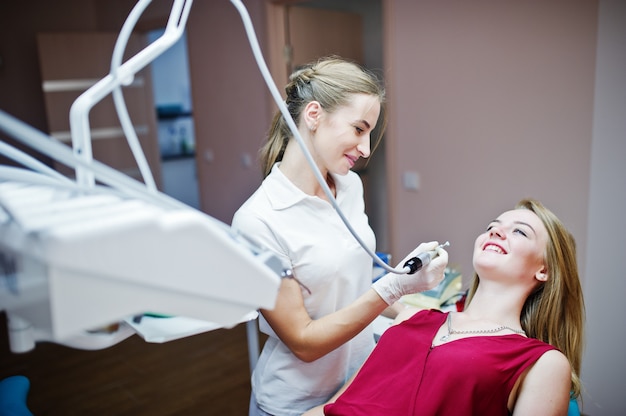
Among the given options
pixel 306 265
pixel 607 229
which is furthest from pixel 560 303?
pixel 607 229

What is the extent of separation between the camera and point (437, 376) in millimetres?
1222

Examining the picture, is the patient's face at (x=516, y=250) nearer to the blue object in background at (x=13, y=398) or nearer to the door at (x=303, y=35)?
the blue object in background at (x=13, y=398)

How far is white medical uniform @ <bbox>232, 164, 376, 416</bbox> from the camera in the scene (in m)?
1.19

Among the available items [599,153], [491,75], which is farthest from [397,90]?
[599,153]

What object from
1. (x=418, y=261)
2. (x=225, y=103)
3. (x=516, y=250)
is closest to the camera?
(x=418, y=261)

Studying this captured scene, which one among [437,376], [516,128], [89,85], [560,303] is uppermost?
[89,85]

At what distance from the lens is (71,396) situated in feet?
8.45

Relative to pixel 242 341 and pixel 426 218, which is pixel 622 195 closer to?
pixel 426 218

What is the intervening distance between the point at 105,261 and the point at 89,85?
4.68 metres

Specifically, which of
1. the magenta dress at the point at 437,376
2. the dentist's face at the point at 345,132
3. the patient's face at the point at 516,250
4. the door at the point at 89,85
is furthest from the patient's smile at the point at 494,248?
the door at the point at 89,85

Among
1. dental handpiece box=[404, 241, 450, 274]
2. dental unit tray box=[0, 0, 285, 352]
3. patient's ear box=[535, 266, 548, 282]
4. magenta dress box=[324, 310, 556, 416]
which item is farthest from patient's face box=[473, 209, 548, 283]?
dental unit tray box=[0, 0, 285, 352]

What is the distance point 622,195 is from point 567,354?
1.04m

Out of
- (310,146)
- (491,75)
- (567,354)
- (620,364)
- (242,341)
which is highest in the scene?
(491,75)

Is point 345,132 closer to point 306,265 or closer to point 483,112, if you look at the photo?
point 306,265
